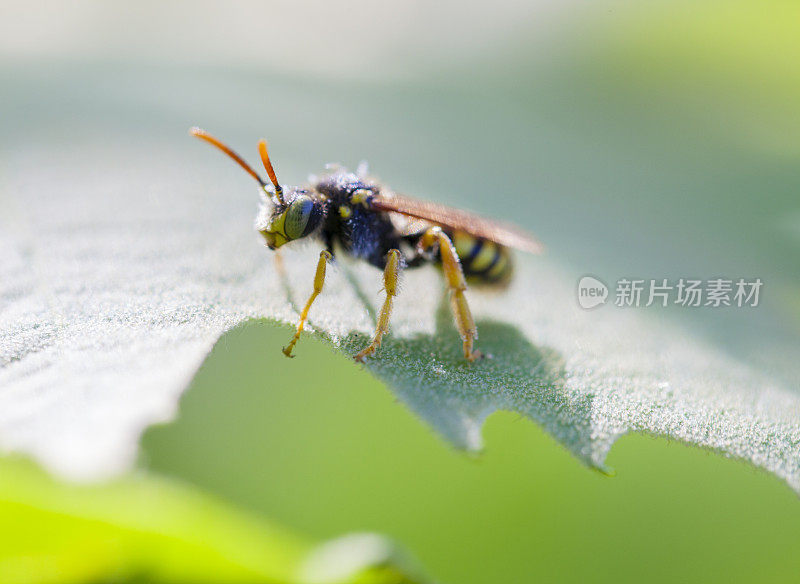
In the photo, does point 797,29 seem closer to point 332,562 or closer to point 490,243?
point 490,243

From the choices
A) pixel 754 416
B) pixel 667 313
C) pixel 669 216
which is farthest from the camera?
pixel 669 216

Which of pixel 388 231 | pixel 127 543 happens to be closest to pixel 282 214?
pixel 388 231

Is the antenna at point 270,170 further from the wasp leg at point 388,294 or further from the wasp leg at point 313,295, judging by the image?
the wasp leg at point 388,294

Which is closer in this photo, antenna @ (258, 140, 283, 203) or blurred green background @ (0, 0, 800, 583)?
blurred green background @ (0, 0, 800, 583)

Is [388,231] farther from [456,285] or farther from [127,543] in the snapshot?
[127,543]

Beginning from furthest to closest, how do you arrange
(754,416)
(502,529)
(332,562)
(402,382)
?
(502,529), (754,416), (402,382), (332,562)

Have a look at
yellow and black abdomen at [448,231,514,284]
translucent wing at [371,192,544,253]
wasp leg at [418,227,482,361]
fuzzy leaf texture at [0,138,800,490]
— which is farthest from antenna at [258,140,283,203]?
yellow and black abdomen at [448,231,514,284]

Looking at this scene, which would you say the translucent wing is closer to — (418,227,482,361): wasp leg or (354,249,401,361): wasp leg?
(418,227,482,361): wasp leg

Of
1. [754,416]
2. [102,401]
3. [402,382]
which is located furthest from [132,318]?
[754,416]
